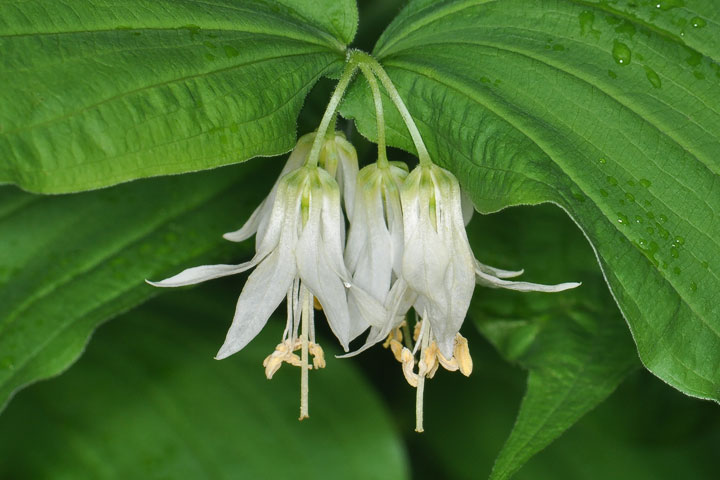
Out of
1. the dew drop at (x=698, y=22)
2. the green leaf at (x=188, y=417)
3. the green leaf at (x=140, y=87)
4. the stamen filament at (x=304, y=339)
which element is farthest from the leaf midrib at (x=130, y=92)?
the green leaf at (x=188, y=417)

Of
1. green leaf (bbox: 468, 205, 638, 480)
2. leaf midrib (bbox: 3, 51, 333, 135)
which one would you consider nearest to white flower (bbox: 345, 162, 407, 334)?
leaf midrib (bbox: 3, 51, 333, 135)

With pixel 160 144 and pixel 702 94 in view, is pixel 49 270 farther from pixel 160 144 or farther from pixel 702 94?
pixel 702 94

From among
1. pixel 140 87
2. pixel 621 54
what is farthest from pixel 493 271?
pixel 140 87

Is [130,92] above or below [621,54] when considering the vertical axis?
below

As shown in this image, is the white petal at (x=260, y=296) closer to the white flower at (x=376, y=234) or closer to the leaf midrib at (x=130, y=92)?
the white flower at (x=376, y=234)

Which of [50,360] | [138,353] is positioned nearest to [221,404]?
[138,353]

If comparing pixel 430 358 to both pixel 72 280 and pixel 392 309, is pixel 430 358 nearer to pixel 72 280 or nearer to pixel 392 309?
pixel 392 309

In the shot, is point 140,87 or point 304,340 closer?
point 140,87
